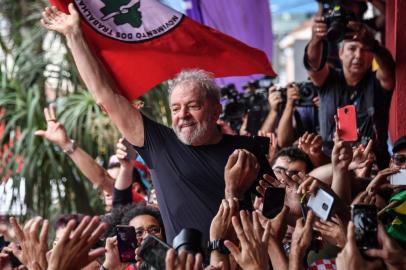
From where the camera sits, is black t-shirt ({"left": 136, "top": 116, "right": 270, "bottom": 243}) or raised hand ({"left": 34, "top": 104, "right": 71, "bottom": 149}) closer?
black t-shirt ({"left": 136, "top": 116, "right": 270, "bottom": 243})

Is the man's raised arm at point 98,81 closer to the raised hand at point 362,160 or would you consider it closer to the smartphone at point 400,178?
the raised hand at point 362,160

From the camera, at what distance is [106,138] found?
9359mm

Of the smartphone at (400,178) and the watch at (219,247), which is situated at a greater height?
the smartphone at (400,178)

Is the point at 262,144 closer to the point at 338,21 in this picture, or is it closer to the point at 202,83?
the point at 202,83

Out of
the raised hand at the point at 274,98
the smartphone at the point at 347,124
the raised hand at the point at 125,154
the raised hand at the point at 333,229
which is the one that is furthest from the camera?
the raised hand at the point at 274,98

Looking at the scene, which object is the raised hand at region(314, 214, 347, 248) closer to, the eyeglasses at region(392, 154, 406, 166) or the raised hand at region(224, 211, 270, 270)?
the raised hand at region(224, 211, 270, 270)

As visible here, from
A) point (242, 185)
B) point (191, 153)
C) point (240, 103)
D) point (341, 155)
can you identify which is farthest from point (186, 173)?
point (240, 103)

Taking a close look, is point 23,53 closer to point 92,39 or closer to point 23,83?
point 23,83

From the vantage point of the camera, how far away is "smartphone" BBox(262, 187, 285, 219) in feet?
13.5

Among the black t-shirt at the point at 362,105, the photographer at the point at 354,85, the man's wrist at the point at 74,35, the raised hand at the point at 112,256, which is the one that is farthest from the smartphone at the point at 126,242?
the black t-shirt at the point at 362,105

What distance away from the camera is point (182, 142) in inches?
199

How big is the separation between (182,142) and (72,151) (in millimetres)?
2162

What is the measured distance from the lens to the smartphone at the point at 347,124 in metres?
4.97

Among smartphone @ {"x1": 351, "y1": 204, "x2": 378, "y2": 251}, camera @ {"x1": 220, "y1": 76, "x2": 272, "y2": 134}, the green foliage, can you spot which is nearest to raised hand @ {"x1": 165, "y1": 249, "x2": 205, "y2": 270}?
smartphone @ {"x1": 351, "y1": 204, "x2": 378, "y2": 251}
